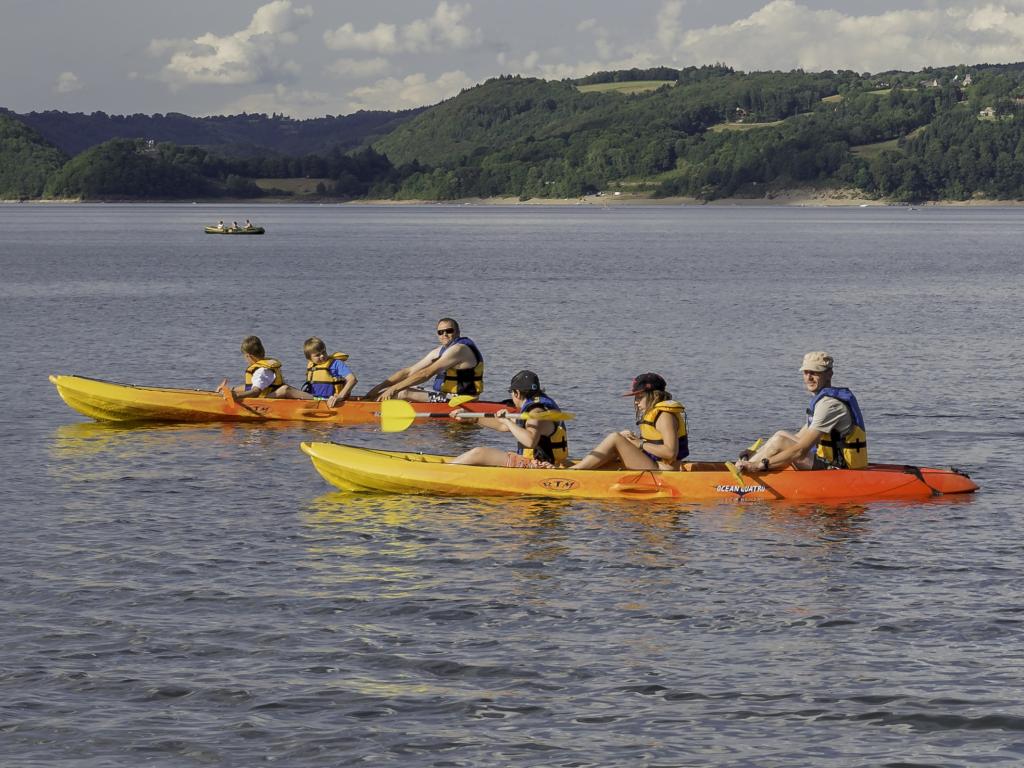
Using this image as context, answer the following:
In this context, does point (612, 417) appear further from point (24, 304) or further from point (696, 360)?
point (24, 304)

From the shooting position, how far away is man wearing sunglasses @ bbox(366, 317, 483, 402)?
2578cm

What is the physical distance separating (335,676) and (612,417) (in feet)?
54.2

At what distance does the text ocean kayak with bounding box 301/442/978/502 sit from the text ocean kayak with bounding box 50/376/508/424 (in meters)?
6.18

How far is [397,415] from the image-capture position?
23.4m

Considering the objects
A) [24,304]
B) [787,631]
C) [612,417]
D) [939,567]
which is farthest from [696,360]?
[24,304]

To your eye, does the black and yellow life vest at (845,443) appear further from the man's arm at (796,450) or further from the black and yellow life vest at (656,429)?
the black and yellow life vest at (656,429)

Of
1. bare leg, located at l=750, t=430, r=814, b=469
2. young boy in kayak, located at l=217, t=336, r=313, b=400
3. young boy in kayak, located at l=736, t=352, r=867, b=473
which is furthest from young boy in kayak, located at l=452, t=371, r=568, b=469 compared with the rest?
young boy in kayak, located at l=217, t=336, r=313, b=400

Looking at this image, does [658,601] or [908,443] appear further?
[908,443]

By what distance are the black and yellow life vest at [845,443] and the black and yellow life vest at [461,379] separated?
852cm

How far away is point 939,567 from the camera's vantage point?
622 inches

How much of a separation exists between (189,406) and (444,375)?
15.3 ft

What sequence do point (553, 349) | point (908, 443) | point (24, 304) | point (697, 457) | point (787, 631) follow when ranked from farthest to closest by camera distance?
point (24, 304)
point (553, 349)
point (908, 443)
point (697, 457)
point (787, 631)

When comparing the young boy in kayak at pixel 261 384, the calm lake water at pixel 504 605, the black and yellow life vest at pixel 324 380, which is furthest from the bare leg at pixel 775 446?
the young boy in kayak at pixel 261 384

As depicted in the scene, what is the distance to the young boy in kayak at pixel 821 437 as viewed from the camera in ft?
59.1
